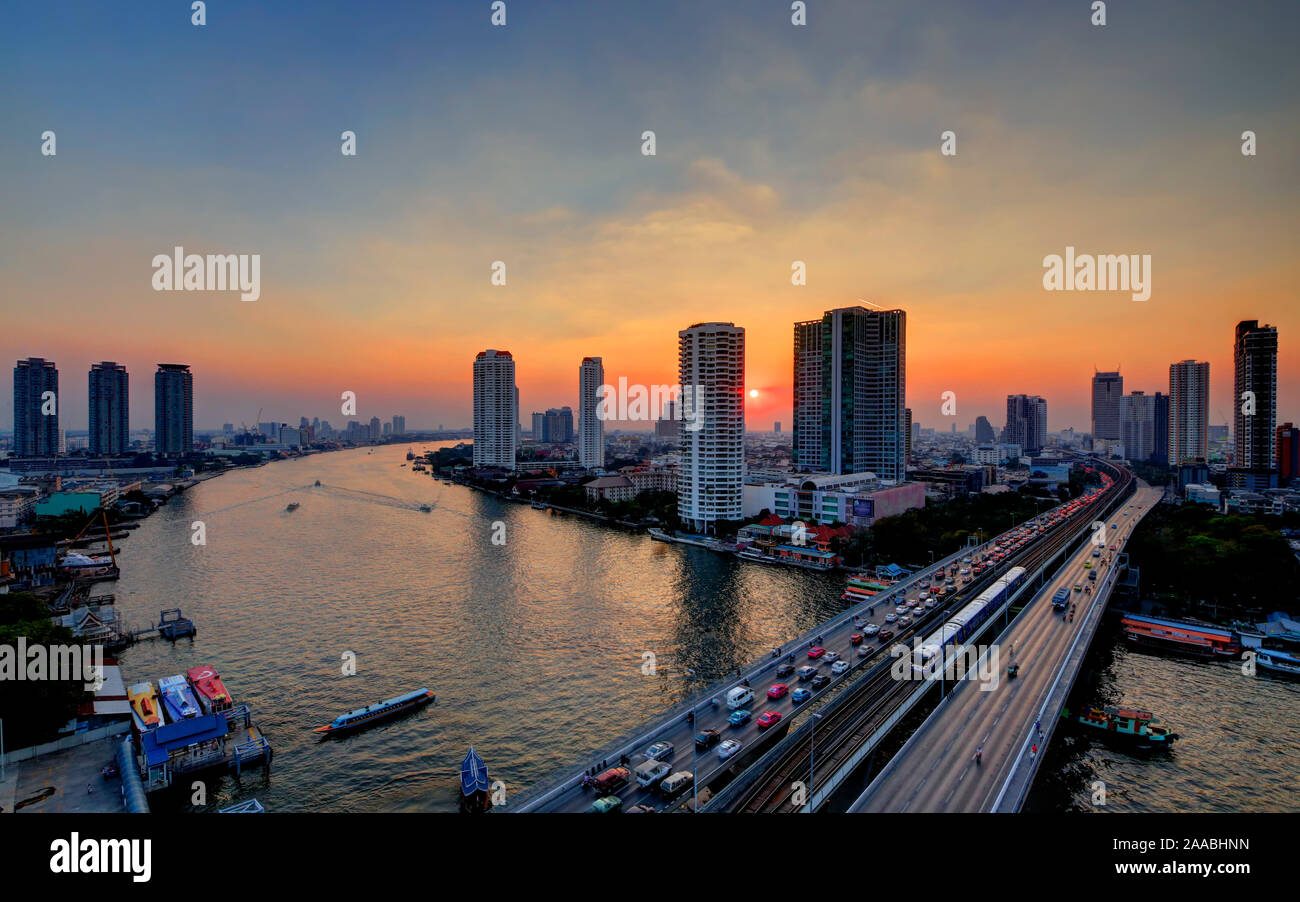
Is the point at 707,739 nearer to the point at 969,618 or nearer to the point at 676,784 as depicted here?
the point at 676,784

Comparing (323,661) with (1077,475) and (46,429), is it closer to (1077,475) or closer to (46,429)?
(1077,475)

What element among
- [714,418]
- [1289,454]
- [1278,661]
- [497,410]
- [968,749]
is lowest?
[1278,661]

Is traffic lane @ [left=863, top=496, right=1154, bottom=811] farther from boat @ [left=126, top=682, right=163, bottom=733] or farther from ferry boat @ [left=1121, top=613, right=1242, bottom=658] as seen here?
boat @ [left=126, top=682, right=163, bottom=733]

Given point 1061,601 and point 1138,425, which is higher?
point 1138,425

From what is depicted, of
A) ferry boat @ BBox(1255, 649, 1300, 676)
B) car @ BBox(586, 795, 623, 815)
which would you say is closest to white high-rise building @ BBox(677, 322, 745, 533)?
ferry boat @ BBox(1255, 649, 1300, 676)

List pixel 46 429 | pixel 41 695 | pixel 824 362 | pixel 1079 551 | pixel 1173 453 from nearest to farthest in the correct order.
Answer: pixel 41 695, pixel 1079 551, pixel 824 362, pixel 46 429, pixel 1173 453

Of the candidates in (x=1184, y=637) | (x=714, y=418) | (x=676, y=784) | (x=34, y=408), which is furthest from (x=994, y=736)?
(x=34, y=408)

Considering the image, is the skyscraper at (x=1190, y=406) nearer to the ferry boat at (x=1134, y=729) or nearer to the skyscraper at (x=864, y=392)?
the skyscraper at (x=864, y=392)
